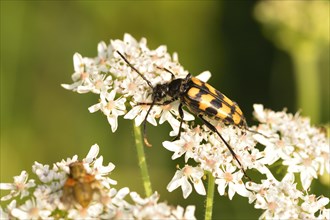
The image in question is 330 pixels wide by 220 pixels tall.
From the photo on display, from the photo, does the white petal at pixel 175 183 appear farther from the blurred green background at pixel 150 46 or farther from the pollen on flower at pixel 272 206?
the blurred green background at pixel 150 46

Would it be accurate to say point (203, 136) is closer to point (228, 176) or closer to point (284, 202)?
point (228, 176)

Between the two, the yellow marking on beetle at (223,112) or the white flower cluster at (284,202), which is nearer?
the white flower cluster at (284,202)

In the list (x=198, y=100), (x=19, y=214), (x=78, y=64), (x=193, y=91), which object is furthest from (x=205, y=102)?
(x=19, y=214)

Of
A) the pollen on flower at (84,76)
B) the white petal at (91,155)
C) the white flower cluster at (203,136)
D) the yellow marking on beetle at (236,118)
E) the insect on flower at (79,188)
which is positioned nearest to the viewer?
the insect on flower at (79,188)

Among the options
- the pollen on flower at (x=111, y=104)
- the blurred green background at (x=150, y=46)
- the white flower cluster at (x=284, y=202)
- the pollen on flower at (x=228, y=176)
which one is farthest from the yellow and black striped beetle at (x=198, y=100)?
the blurred green background at (x=150, y=46)

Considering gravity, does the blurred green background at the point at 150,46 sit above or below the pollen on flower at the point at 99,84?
above

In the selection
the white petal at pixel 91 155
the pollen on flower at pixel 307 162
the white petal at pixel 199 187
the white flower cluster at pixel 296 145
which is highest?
the white flower cluster at pixel 296 145

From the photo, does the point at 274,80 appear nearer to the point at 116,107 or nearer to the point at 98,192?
the point at 116,107
